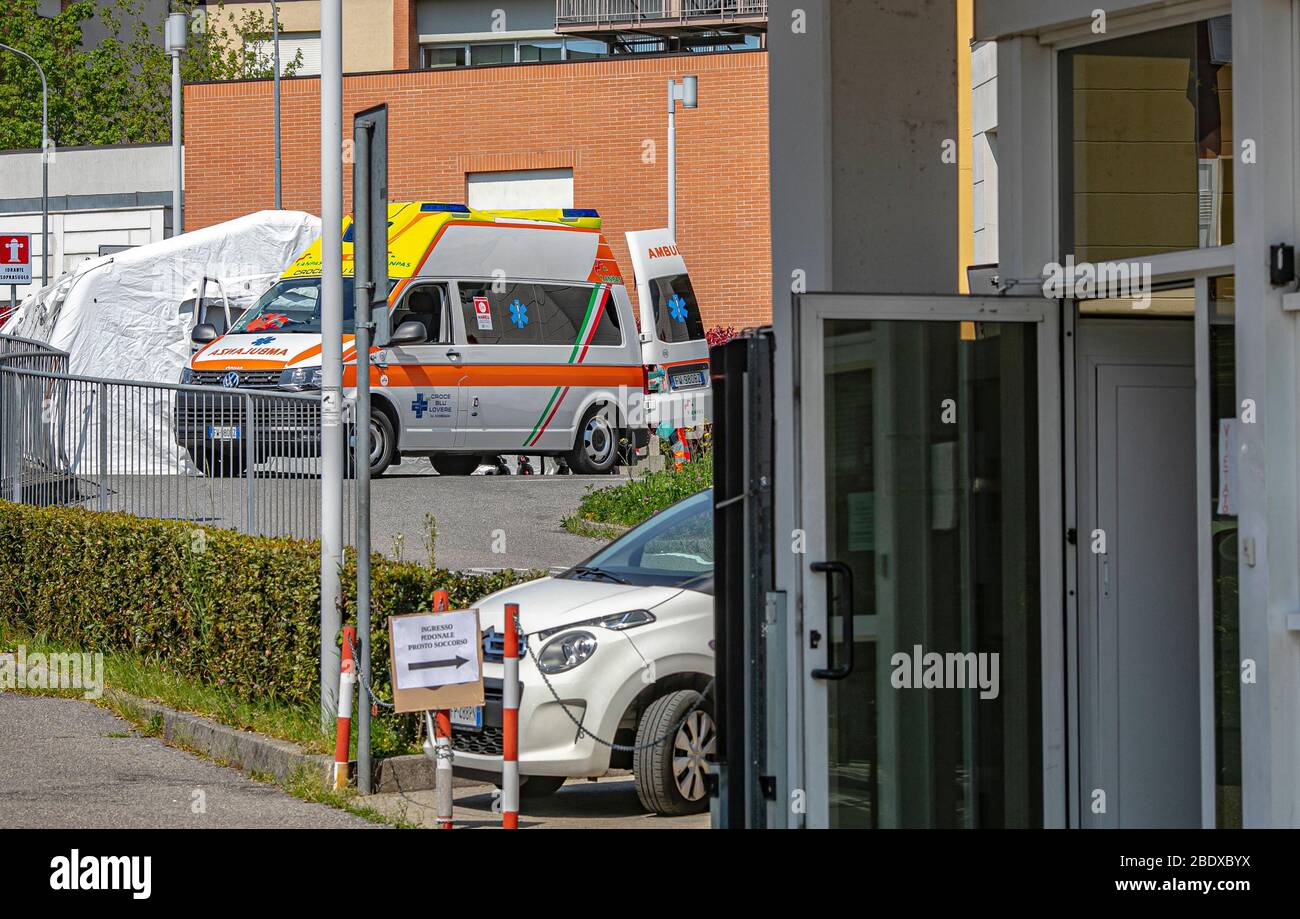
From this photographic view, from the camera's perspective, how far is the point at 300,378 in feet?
62.6

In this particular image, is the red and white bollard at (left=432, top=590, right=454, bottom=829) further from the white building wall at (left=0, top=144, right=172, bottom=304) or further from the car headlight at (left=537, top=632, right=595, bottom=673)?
the white building wall at (left=0, top=144, right=172, bottom=304)

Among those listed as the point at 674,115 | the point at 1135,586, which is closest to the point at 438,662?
the point at 1135,586

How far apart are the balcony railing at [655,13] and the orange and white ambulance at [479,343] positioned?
23780 millimetres

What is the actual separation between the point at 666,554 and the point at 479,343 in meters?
11.3

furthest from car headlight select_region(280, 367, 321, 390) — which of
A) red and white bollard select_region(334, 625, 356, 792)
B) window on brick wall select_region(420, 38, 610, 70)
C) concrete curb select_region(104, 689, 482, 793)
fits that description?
window on brick wall select_region(420, 38, 610, 70)

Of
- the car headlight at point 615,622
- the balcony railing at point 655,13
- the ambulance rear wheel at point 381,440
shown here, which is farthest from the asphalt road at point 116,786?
the balcony railing at point 655,13

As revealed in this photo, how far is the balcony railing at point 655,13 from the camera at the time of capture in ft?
147

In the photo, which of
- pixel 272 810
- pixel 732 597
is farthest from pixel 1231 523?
pixel 272 810

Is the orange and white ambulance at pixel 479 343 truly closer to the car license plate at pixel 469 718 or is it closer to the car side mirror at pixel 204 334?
the car side mirror at pixel 204 334

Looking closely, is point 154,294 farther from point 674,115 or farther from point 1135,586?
point 1135,586

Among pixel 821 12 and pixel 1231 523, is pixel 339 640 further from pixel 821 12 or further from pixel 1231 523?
pixel 1231 523

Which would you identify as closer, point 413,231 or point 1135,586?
point 1135,586

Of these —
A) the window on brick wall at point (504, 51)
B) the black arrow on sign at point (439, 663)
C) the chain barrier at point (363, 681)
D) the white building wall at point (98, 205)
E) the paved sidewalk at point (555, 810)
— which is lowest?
the paved sidewalk at point (555, 810)

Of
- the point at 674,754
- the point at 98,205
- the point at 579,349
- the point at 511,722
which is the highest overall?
the point at 98,205
